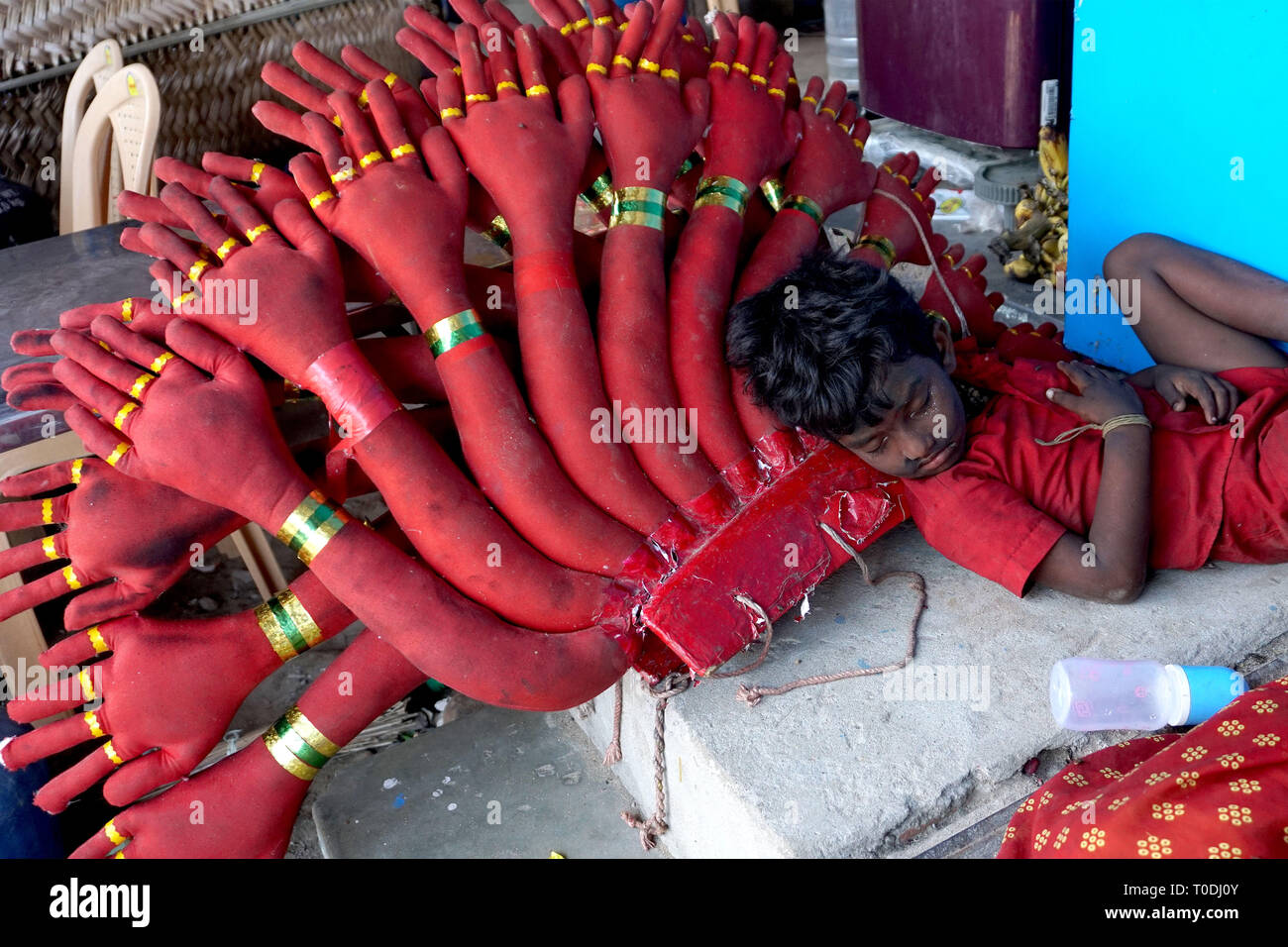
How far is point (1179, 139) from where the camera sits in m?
2.25

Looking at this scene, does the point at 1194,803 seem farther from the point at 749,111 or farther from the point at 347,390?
the point at 749,111

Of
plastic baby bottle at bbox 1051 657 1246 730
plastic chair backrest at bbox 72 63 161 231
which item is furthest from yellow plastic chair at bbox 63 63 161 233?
plastic baby bottle at bbox 1051 657 1246 730

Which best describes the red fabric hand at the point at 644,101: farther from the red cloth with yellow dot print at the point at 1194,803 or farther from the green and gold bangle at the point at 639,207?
the red cloth with yellow dot print at the point at 1194,803

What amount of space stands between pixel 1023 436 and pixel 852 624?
480mm

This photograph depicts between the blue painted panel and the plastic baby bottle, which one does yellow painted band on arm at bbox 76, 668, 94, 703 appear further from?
the blue painted panel

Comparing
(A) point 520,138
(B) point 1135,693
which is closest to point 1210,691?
(B) point 1135,693

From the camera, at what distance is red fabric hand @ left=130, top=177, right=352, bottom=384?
5.51 ft

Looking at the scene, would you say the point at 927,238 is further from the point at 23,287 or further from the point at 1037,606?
the point at 23,287

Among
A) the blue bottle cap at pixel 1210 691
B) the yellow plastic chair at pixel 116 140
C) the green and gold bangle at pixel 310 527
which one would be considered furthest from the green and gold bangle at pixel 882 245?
the yellow plastic chair at pixel 116 140

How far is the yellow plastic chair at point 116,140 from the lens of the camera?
126 inches

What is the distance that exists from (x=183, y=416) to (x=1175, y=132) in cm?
205

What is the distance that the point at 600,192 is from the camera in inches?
83.7

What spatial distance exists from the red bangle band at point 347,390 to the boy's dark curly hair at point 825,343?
2.12 feet
